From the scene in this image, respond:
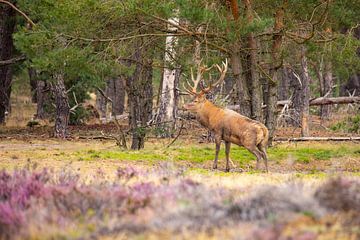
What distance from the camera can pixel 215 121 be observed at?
1741cm

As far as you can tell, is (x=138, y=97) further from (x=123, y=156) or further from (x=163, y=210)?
(x=163, y=210)

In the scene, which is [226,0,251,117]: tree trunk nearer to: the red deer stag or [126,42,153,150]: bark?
[126,42,153,150]: bark

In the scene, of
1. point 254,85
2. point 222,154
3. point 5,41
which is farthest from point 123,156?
point 5,41

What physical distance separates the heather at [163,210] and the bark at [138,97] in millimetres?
11764

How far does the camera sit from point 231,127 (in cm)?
1703

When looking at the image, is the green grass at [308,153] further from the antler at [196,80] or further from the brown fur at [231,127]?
the antler at [196,80]

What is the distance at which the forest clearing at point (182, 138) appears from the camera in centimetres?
796

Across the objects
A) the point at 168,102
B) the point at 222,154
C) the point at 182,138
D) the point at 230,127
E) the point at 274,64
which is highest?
the point at 274,64

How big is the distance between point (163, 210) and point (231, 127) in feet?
29.3

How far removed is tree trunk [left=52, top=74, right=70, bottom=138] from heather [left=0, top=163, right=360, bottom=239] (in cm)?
1693

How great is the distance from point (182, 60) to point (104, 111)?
2096 centimetres

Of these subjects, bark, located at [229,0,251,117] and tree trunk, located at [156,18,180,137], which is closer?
bark, located at [229,0,251,117]

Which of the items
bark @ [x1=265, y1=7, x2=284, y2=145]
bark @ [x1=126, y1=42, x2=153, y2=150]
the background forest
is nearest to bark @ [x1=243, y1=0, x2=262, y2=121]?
the background forest

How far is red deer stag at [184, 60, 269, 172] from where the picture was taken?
16.7 meters
